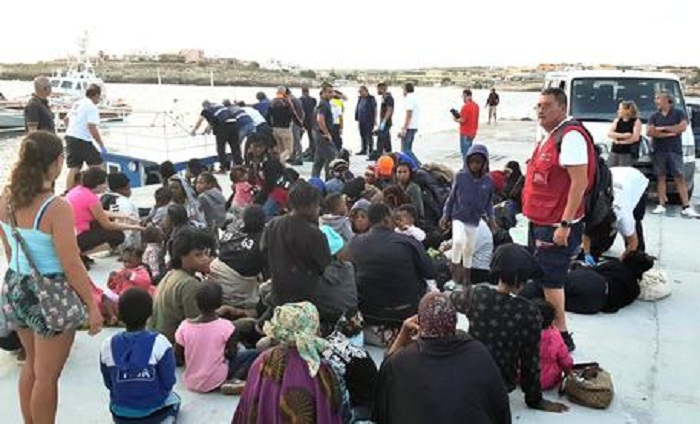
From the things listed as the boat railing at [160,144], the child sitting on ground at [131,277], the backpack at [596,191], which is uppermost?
the backpack at [596,191]

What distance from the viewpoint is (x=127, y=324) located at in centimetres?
370

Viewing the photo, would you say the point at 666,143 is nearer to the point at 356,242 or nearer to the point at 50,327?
the point at 356,242

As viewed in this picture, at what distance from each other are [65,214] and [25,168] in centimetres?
28

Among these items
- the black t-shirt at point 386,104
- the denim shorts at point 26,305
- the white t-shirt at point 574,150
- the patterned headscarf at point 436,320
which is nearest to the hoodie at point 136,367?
the denim shorts at point 26,305

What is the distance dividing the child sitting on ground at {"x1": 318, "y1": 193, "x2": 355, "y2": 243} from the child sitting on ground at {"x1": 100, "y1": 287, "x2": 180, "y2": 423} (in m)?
2.46

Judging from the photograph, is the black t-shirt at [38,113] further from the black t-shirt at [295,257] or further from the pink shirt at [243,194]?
the black t-shirt at [295,257]

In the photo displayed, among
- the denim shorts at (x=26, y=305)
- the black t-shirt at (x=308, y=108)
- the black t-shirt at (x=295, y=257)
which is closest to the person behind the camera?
the denim shorts at (x=26, y=305)

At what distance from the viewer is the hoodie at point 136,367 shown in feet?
11.9

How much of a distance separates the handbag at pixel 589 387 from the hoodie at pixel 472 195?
1933 mm

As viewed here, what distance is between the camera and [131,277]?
559cm

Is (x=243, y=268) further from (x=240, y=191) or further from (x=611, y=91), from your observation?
(x=611, y=91)

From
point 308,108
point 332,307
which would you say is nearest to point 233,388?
point 332,307

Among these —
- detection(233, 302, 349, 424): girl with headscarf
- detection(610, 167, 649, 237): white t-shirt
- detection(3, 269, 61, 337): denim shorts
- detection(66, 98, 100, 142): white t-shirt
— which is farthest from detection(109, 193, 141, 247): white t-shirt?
detection(610, 167, 649, 237): white t-shirt

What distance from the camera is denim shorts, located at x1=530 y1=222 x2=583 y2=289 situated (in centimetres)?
467
